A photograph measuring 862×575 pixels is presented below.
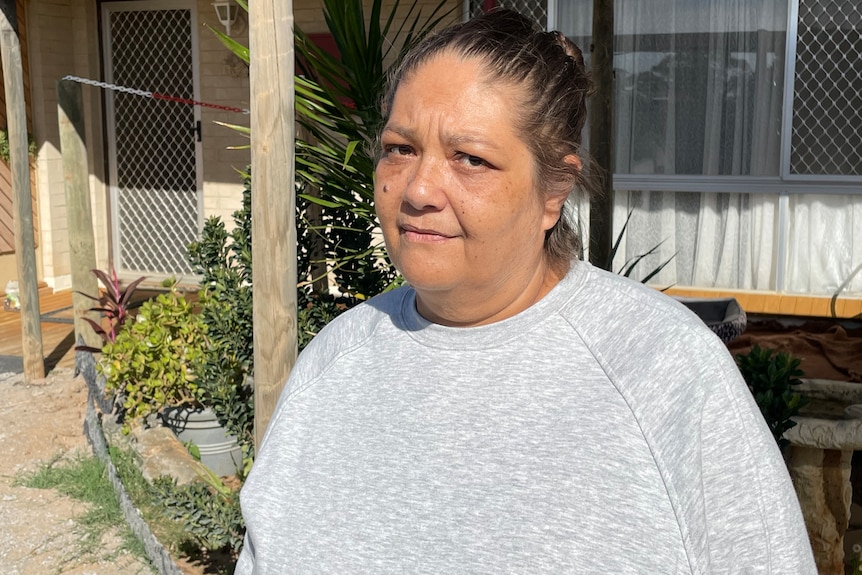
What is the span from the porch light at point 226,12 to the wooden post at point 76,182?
6.82 ft

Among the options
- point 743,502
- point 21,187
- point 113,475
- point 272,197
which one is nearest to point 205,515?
point 272,197

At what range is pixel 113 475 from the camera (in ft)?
14.8

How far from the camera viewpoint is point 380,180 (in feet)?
4.72

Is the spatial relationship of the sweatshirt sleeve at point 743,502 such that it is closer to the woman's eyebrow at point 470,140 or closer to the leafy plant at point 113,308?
the woman's eyebrow at point 470,140

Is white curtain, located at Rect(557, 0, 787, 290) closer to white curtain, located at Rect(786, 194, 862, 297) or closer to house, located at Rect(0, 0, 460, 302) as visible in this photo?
white curtain, located at Rect(786, 194, 862, 297)

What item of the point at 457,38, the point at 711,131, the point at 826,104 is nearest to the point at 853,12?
the point at 826,104

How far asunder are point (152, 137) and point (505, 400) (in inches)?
324

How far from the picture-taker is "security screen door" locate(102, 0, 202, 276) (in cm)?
856

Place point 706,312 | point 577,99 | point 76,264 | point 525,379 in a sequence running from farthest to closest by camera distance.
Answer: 1. point 76,264
2. point 706,312
3. point 577,99
4. point 525,379

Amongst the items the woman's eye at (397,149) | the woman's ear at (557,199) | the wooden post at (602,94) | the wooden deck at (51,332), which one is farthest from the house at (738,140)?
the woman's ear at (557,199)

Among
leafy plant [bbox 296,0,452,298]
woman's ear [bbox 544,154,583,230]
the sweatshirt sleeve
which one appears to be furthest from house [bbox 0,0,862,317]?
the sweatshirt sleeve

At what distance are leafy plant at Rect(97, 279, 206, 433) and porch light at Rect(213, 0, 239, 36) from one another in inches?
148

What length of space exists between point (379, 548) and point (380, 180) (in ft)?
1.78

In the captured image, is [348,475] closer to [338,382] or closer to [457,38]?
[338,382]
